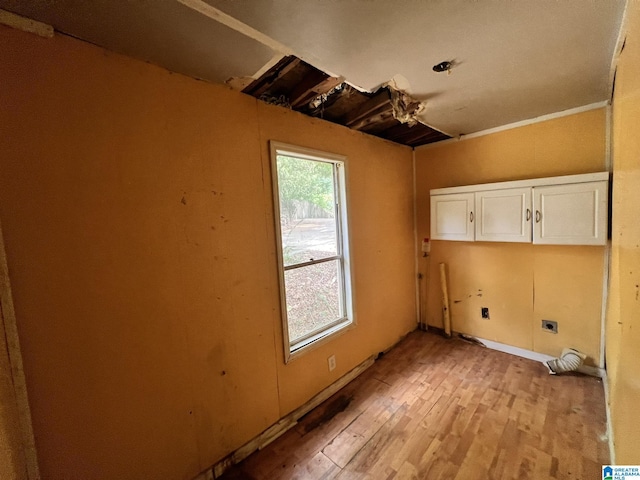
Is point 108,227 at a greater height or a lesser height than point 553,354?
greater

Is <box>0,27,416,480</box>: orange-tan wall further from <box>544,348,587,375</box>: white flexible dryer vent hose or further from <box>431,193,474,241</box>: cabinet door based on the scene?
<box>544,348,587,375</box>: white flexible dryer vent hose

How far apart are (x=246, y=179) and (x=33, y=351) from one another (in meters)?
1.24

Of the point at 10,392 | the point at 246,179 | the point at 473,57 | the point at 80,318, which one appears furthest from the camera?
the point at 246,179

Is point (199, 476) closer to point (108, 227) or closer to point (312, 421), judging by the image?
point (312, 421)

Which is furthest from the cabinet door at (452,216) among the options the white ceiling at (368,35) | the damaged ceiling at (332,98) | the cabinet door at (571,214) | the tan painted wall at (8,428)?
the tan painted wall at (8,428)

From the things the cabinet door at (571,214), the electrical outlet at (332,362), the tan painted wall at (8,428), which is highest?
the cabinet door at (571,214)

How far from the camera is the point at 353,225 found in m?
2.40

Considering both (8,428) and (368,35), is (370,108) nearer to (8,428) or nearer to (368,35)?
(368,35)

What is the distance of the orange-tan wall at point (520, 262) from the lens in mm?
2203

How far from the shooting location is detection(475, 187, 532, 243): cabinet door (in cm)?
229

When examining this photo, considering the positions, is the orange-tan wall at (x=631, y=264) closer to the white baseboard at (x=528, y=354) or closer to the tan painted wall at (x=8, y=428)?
the white baseboard at (x=528, y=354)

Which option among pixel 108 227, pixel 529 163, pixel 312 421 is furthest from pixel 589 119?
pixel 108 227

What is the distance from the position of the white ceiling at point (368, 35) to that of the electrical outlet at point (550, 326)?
204 centimetres

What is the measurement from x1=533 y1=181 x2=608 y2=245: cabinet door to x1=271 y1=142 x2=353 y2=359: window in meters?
1.73
